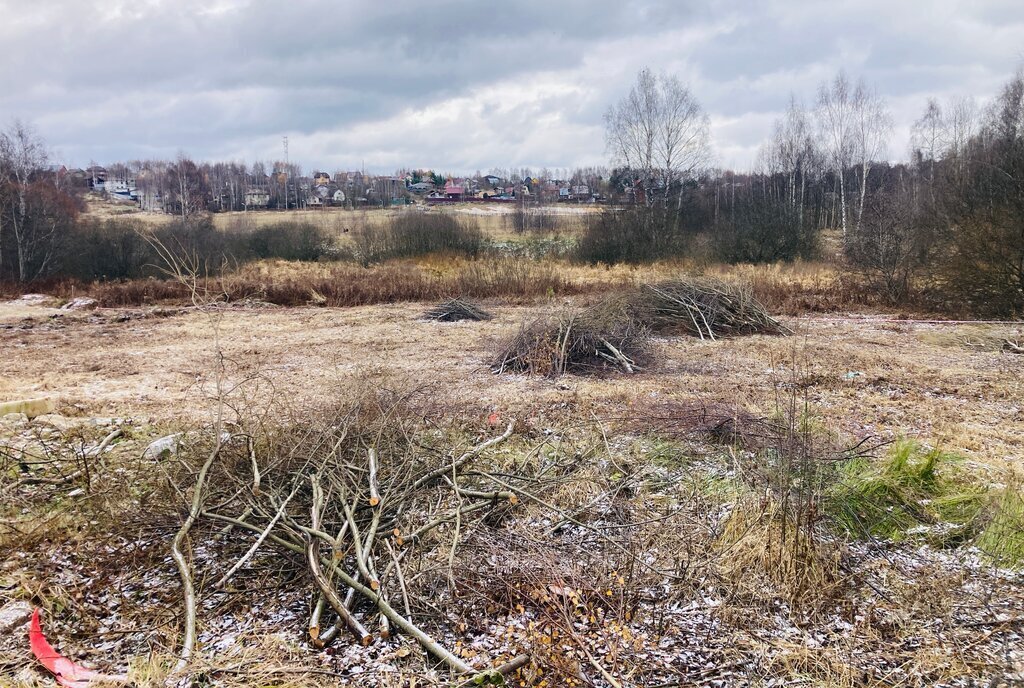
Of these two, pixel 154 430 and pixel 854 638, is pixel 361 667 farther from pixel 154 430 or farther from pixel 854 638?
pixel 154 430

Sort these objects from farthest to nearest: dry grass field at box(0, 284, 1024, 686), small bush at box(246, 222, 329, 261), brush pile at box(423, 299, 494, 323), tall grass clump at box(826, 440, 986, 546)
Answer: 1. small bush at box(246, 222, 329, 261)
2. brush pile at box(423, 299, 494, 323)
3. tall grass clump at box(826, 440, 986, 546)
4. dry grass field at box(0, 284, 1024, 686)

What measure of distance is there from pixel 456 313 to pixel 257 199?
6889cm

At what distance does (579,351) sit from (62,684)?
6.88 meters

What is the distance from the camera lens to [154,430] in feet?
21.0

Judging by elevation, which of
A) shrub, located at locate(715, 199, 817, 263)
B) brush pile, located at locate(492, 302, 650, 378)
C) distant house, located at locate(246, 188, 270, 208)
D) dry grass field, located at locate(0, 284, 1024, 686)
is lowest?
dry grass field, located at locate(0, 284, 1024, 686)

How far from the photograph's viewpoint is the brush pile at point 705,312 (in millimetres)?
11727

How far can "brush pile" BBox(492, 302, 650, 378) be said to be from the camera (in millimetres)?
8789

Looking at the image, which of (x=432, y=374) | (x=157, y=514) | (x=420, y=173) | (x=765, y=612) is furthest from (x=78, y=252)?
(x=420, y=173)

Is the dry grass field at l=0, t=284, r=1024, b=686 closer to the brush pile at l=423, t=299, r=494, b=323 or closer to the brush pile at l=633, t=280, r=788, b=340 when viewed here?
the brush pile at l=633, t=280, r=788, b=340

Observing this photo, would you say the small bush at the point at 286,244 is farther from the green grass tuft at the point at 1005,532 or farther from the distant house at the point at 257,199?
the distant house at the point at 257,199

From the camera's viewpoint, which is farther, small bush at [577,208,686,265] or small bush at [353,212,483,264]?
small bush at [353,212,483,264]

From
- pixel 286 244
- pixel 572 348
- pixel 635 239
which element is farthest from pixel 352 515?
pixel 286 244

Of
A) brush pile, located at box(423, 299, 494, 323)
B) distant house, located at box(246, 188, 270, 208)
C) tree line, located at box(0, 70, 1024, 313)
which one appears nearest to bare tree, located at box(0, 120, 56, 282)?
tree line, located at box(0, 70, 1024, 313)

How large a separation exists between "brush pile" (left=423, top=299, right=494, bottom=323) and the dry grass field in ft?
22.6
